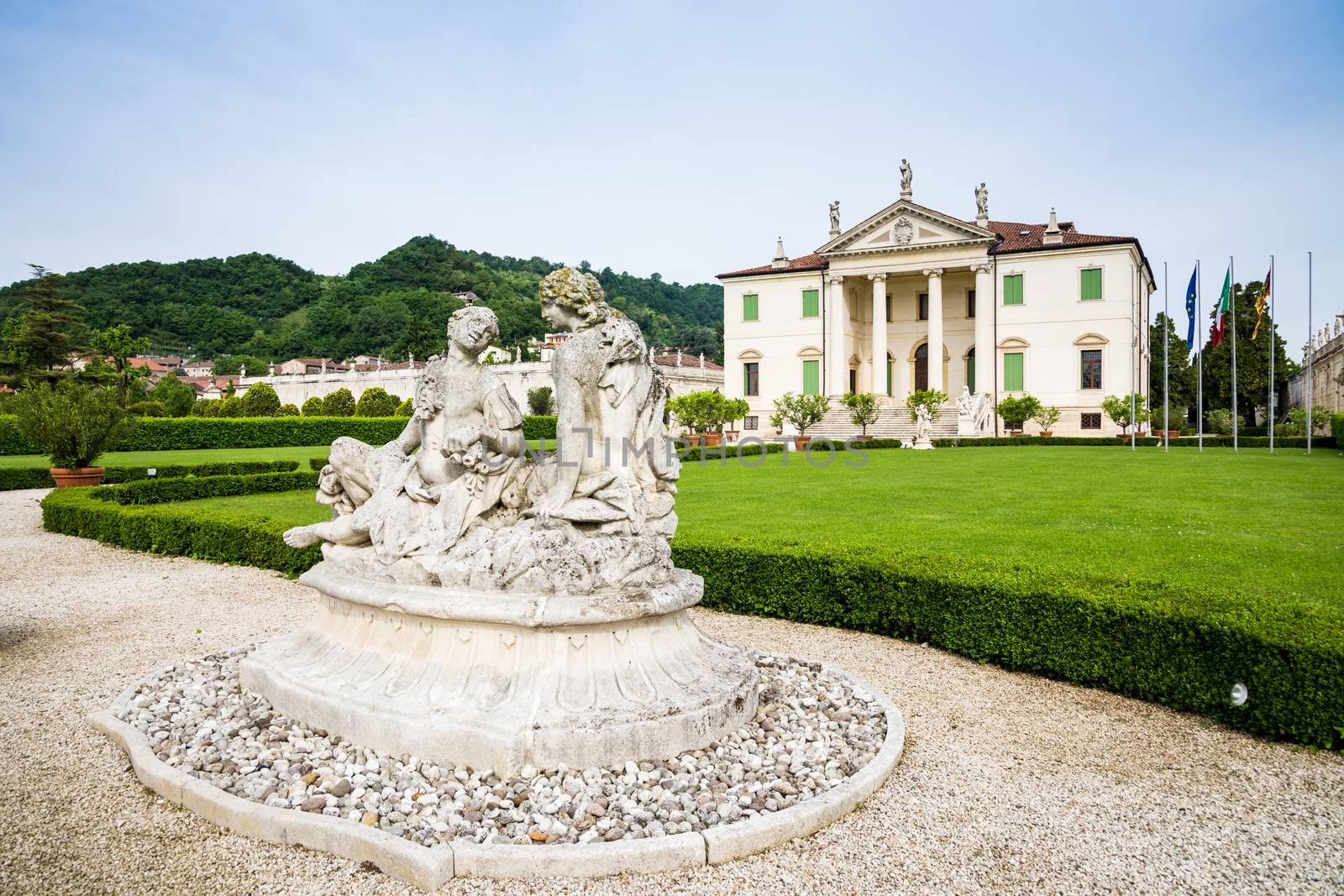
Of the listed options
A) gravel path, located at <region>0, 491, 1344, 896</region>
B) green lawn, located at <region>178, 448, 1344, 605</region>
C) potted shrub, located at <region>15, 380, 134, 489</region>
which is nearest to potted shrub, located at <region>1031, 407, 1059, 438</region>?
green lawn, located at <region>178, 448, 1344, 605</region>

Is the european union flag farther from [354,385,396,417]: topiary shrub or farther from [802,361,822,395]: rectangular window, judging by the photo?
[354,385,396,417]: topiary shrub

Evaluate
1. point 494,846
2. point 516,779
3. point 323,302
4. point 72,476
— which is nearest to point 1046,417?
point 72,476

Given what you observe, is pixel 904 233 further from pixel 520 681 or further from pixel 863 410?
pixel 520 681

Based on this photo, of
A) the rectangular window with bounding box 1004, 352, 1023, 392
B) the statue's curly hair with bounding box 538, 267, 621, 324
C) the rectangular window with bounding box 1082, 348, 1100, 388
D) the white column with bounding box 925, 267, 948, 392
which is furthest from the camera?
the white column with bounding box 925, 267, 948, 392

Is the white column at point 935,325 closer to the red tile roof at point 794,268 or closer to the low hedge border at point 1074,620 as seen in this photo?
the red tile roof at point 794,268

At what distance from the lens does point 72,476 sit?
16.9 metres

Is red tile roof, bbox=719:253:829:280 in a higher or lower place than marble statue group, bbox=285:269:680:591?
higher

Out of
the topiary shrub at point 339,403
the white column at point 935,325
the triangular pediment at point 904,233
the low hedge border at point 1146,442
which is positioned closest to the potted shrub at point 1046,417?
the low hedge border at point 1146,442

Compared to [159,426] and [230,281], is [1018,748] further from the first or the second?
[230,281]

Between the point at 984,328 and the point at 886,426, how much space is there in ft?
23.7

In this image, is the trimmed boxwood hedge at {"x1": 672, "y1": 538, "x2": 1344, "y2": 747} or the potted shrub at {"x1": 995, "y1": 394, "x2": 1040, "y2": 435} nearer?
the trimmed boxwood hedge at {"x1": 672, "y1": 538, "x2": 1344, "y2": 747}

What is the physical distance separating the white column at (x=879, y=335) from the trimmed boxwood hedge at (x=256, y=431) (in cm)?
1669

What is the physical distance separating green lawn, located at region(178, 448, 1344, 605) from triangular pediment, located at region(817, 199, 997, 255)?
66.6 feet

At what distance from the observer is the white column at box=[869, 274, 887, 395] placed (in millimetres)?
41531
